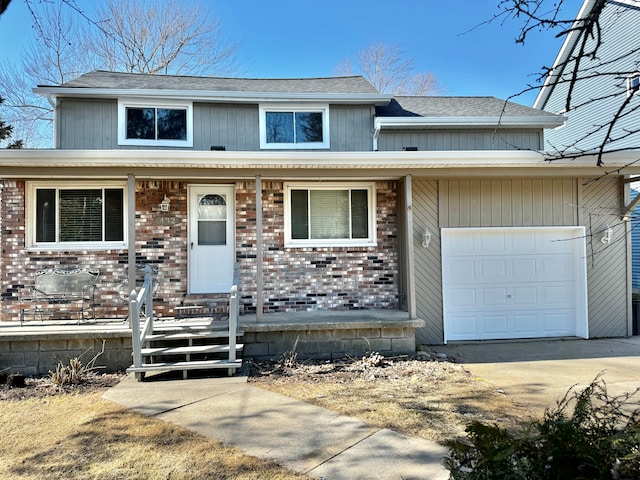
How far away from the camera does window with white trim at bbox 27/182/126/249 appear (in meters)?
7.03

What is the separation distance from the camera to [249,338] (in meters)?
6.18

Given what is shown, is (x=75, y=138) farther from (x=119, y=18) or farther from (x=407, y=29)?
(x=119, y=18)

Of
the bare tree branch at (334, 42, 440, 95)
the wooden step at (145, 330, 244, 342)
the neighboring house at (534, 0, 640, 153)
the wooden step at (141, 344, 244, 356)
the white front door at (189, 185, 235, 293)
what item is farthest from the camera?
the bare tree branch at (334, 42, 440, 95)

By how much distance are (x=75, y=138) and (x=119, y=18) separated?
9745mm

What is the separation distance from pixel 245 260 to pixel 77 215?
2892mm

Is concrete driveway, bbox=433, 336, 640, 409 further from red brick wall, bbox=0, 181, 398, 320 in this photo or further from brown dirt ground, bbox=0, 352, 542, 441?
red brick wall, bbox=0, 181, 398, 320

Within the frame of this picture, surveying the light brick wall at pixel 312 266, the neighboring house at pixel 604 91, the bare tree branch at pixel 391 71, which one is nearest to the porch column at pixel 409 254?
the light brick wall at pixel 312 266

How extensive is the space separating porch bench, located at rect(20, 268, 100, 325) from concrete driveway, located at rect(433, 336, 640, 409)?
571 centimetres

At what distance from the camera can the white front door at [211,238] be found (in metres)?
7.32

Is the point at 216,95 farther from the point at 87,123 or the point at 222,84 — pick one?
the point at 87,123

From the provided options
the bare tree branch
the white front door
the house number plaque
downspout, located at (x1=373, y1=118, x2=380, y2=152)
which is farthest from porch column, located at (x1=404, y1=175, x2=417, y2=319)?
the bare tree branch

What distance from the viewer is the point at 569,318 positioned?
7.64 m

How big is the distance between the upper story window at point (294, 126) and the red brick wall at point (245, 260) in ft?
5.71

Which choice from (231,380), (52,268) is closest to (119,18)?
(52,268)
